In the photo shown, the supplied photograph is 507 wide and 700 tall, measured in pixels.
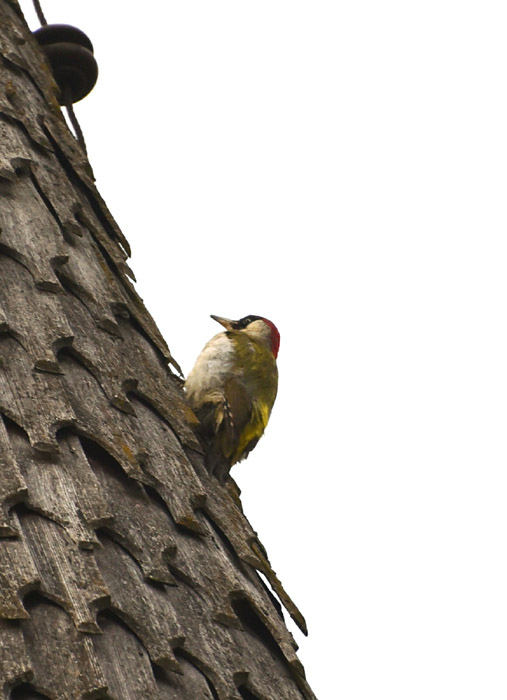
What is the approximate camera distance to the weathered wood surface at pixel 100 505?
76.0 inches

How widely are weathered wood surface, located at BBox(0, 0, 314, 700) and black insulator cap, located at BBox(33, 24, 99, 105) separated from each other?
1188mm

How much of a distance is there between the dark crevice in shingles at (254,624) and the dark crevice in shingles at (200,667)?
31 cm

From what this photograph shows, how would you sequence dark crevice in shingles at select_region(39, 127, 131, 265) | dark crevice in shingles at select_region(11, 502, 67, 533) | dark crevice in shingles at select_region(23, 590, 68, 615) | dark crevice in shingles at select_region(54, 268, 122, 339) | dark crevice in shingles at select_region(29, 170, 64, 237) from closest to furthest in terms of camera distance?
dark crevice in shingles at select_region(23, 590, 68, 615)
dark crevice in shingles at select_region(11, 502, 67, 533)
dark crevice in shingles at select_region(54, 268, 122, 339)
dark crevice in shingles at select_region(29, 170, 64, 237)
dark crevice in shingles at select_region(39, 127, 131, 265)

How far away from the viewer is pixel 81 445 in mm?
2357

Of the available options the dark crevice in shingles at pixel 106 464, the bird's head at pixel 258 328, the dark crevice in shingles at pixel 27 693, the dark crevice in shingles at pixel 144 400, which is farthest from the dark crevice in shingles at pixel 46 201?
the dark crevice in shingles at pixel 27 693

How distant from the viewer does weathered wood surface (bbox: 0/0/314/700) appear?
76.0 inches

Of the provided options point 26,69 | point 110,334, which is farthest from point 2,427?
point 26,69

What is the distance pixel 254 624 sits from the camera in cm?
249

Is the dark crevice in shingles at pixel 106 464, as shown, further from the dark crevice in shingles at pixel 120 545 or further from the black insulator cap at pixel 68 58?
the black insulator cap at pixel 68 58

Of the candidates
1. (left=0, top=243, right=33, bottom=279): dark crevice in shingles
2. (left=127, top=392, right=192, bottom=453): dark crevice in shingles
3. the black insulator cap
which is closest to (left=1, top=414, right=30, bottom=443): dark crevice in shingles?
(left=127, top=392, right=192, bottom=453): dark crevice in shingles

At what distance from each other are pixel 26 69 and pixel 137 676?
2.45 meters

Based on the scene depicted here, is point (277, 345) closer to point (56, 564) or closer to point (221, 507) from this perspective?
point (221, 507)

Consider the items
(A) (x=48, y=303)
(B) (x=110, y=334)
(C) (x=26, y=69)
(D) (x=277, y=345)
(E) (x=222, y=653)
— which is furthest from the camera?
(D) (x=277, y=345)

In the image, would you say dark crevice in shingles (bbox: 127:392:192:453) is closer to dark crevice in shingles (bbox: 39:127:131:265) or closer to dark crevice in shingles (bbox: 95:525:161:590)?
dark crevice in shingles (bbox: 95:525:161:590)
